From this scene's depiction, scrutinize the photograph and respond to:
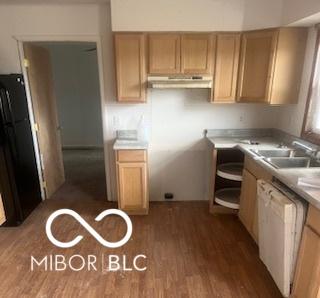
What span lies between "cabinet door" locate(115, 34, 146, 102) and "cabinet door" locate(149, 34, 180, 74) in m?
0.10

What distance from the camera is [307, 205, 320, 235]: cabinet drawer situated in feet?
4.89

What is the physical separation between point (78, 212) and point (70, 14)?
2.39m

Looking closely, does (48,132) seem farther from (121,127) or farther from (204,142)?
(204,142)

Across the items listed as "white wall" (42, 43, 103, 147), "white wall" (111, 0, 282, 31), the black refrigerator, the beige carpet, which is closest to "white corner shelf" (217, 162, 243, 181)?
"white wall" (111, 0, 282, 31)

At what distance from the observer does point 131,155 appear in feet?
9.34

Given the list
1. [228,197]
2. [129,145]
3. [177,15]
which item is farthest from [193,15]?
[228,197]

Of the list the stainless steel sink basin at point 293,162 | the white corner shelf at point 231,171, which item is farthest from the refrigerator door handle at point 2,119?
the stainless steel sink basin at point 293,162

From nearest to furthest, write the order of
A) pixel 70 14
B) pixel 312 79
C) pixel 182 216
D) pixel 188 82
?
pixel 312 79 < pixel 188 82 < pixel 70 14 < pixel 182 216

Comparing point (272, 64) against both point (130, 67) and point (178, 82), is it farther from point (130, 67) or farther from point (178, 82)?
point (130, 67)

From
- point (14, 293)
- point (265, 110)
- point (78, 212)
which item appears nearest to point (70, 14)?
point (78, 212)

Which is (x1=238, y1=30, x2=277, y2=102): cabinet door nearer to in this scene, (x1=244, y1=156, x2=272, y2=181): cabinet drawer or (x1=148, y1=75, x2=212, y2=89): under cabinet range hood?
(x1=148, y1=75, x2=212, y2=89): under cabinet range hood

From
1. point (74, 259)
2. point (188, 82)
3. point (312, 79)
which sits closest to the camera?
point (74, 259)

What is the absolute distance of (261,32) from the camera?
256 cm

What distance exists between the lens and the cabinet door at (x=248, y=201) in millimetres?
2416
